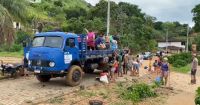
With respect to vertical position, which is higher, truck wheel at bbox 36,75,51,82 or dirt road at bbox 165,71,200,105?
truck wheel at bbox 36,75,51,82

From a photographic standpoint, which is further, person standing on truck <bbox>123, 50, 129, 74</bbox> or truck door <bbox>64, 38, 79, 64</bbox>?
person standing on truck <bbox>123, 50, 129, 74</bbox>

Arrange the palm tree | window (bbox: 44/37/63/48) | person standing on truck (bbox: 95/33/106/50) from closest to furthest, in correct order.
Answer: window (bbox: 44/37/63/48) < the palm tree < person standing on truck (bbox: 95/33/106/50)

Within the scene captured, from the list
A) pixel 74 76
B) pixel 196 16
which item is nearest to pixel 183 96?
pixel 74 76

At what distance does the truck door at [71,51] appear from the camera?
18894mm

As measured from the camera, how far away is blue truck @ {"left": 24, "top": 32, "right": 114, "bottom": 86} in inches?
723

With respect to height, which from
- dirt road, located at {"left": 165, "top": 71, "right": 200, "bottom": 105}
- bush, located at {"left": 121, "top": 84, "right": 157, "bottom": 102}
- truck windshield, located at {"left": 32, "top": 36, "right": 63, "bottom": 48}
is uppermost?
truck windshield, located at {"left": 32, "top": 36, "right": 63, "bottom": 48}

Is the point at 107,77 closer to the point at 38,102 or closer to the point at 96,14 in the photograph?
the point at 38,102

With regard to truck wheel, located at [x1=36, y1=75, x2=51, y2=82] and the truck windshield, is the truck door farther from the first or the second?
truck wheel, located at [x1=36, y1=75, x2=51, y2=82]

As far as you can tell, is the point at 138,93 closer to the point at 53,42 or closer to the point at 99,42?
the point at 53,42

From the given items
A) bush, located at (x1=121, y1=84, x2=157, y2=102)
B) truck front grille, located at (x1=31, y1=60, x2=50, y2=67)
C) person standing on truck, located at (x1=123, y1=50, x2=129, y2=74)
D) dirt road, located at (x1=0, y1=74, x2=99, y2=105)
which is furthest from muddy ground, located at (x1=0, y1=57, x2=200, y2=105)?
person standing on truck, located at (x1=123, y1=50, x2=129, y2=74)

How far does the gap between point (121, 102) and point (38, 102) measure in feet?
10.7

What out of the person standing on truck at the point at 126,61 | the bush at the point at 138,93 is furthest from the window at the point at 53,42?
the person standing on truck at the point at 126,61

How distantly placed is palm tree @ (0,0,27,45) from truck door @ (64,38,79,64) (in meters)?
3.51

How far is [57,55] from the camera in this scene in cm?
1838
